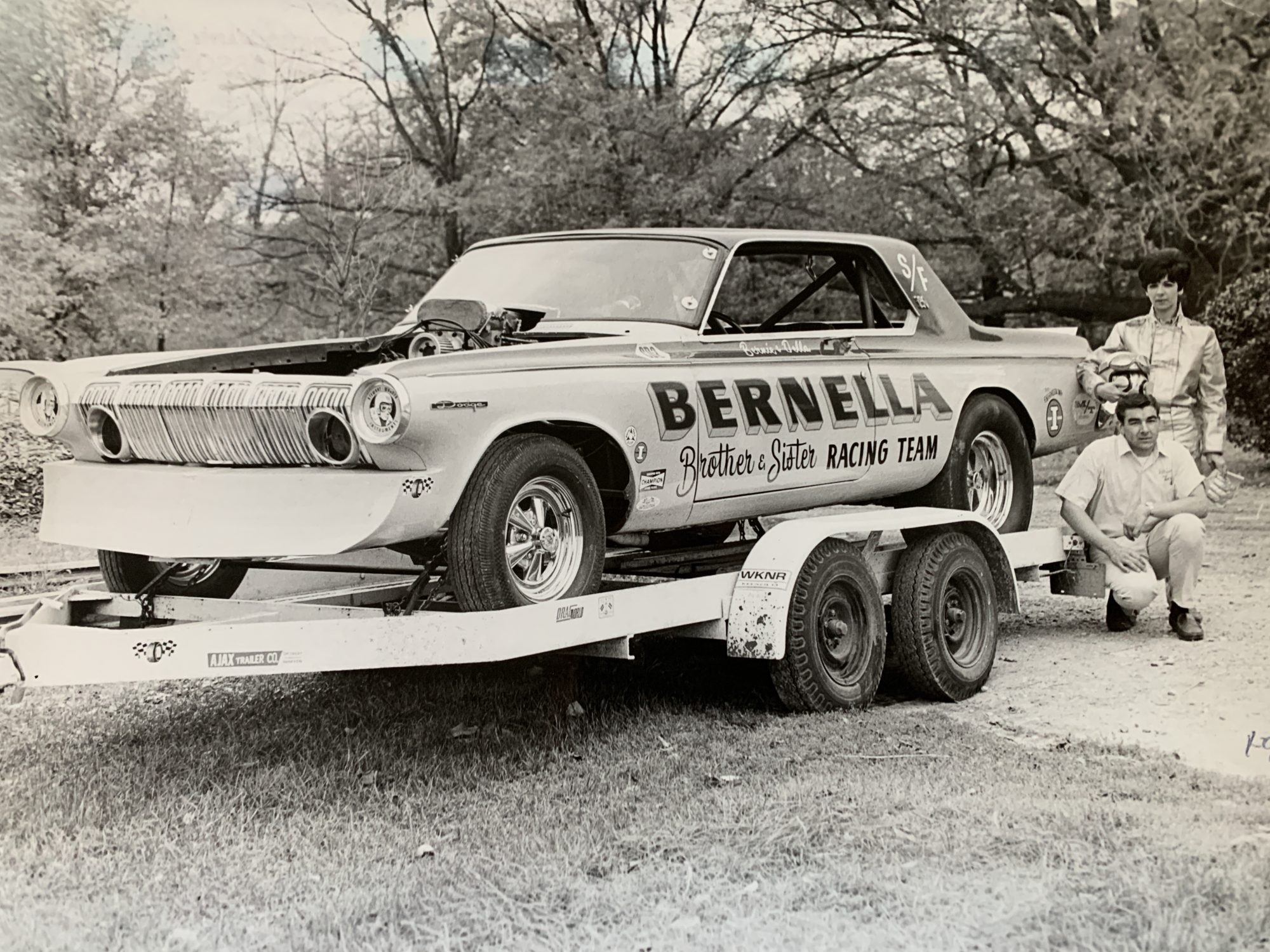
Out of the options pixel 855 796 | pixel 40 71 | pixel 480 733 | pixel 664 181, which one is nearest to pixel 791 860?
pixel 855 796

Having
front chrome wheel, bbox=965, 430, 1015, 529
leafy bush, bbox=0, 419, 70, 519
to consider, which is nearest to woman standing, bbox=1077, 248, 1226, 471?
front chrome wheel, bbox=965, 430, 1015, 529

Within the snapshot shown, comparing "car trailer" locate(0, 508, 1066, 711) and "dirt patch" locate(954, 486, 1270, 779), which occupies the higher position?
"car trailer" locate(0, 508, 1066, 711)

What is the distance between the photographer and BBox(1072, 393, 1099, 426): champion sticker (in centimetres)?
742

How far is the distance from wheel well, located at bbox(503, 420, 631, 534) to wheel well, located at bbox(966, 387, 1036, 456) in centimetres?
250

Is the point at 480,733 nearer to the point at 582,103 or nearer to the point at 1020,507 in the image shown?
the point at 1020,507

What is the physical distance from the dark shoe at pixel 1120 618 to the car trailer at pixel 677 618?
1.08ft

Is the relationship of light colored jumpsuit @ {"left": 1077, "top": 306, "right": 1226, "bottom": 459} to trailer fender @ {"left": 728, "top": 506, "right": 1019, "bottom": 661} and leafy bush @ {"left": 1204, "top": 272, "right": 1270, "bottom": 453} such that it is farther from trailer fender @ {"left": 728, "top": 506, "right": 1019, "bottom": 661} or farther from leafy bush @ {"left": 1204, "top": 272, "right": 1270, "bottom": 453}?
leafy bush @ {"left": 1204, "top": 272, "right": 1270, "bottom": 453}

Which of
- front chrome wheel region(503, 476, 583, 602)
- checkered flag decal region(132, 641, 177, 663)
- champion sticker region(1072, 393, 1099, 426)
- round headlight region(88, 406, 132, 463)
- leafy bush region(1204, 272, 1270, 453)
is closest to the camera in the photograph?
checkered flag decal region(132, 641, 177, 663)

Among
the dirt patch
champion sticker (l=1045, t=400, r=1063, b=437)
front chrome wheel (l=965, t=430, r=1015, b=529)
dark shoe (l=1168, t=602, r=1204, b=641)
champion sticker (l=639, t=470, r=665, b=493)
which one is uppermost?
champion sticker (l=1045, t=400, r=1063, b=437)

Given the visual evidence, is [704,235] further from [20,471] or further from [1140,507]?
[20,471]

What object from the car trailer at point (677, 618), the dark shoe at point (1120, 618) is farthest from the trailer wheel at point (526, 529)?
the dark shoe at point (1120, 618)

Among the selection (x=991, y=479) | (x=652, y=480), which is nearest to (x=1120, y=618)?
(x=991, y=479)

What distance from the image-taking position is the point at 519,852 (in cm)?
384

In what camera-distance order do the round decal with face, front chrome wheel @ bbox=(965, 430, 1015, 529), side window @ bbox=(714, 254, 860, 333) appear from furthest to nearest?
side window @ bbox=(714, 254, 860, 333) → front chrome wheel @ bbox=(965, 430, 1015, 529) → the round decal with face
